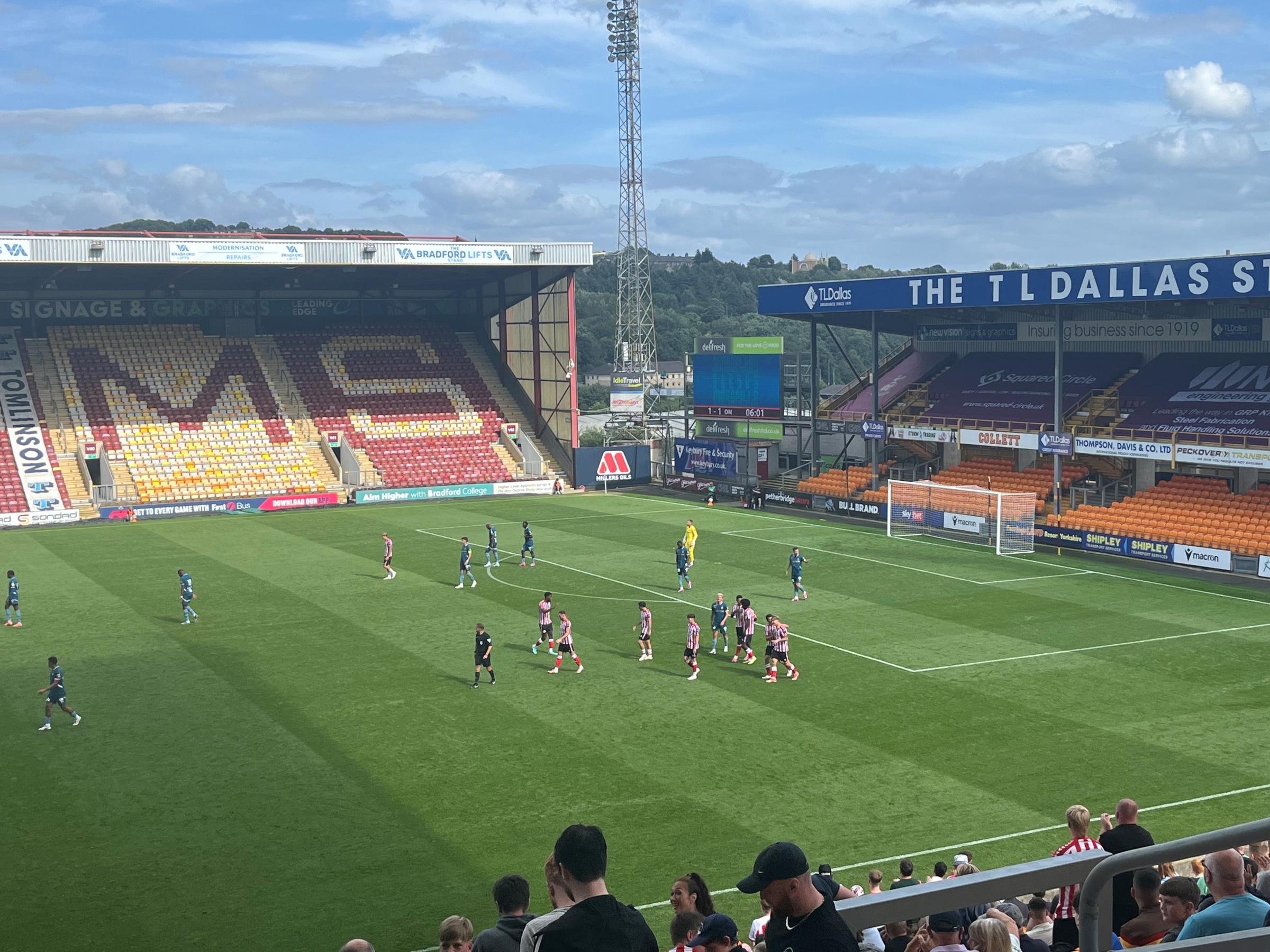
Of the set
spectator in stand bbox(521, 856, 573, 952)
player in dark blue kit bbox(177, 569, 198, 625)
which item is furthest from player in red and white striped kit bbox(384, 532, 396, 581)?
spectator in stand bbox(521, 856, 573, 952)

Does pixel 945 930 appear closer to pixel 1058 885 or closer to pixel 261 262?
pixel 1058 885

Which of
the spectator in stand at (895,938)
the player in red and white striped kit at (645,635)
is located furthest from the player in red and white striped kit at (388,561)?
the spectator in stand at (895,938)

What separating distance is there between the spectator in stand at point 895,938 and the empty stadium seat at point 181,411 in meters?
55.5

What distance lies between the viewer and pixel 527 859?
18312 millimetres

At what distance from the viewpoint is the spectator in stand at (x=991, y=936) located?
617 centimetres

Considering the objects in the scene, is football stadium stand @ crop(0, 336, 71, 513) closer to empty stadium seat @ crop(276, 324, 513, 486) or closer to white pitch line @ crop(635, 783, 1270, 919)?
empty stadium seat @ crop(276, 324, 513, 486)

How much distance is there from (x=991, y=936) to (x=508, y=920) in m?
2.37

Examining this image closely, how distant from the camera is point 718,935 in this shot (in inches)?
255

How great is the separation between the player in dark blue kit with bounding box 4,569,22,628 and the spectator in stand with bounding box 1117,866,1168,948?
112 ft

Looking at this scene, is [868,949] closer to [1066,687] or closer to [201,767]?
[201,767]

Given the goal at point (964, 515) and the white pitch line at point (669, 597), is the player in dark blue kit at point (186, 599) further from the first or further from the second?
the goal at point (964, 515)

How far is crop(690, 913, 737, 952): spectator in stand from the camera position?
21.2 ft

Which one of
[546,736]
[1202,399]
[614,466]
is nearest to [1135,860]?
[546,736]

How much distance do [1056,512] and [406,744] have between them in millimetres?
32605
